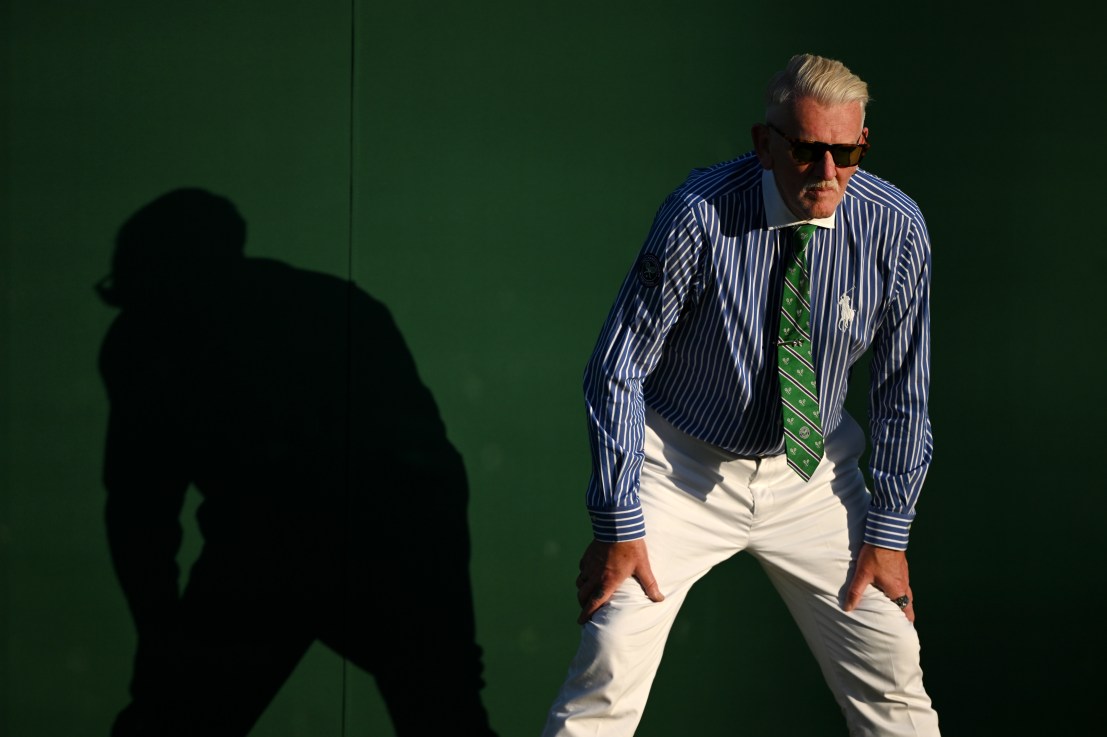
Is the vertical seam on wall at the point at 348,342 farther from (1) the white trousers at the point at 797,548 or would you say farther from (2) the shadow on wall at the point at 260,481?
(1) the white trousers at the point at 797,548

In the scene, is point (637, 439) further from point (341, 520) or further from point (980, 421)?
point (980, 421)

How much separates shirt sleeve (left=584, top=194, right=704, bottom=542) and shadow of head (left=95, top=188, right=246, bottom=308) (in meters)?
1.01

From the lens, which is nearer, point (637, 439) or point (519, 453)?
point (637, 439)

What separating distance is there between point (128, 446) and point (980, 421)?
2.12 metres

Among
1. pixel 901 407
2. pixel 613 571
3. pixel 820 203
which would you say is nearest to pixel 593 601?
pixel 613 571

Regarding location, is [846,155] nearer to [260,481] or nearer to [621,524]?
[621,524]

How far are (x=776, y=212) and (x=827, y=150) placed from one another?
0.19 meters

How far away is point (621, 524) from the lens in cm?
239

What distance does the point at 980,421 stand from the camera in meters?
3.24

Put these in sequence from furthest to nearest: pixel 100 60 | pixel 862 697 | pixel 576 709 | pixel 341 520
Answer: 1. pixel 341 520
2. pixel 100 60
3. pixel 862 697
4. pixel 576 709

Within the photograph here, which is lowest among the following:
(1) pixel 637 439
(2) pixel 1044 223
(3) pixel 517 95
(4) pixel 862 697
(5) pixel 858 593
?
(4) pixel 862 697

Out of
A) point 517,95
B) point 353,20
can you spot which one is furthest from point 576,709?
point 353,20

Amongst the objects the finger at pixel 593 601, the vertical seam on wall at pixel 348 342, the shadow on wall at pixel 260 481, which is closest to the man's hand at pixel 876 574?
the finger at pixel 593 601

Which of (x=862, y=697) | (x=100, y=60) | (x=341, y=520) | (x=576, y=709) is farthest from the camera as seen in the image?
(x=341, y=520)
